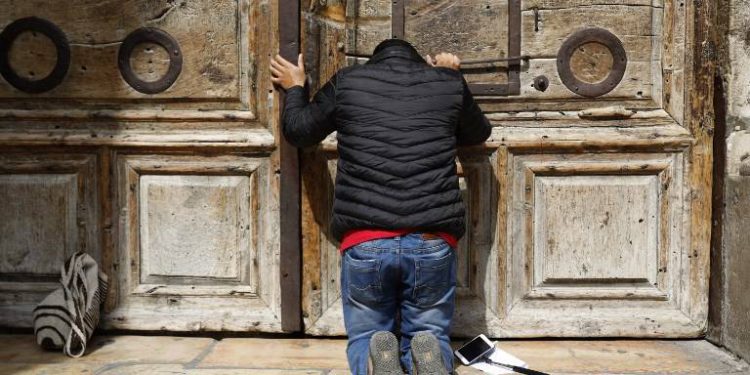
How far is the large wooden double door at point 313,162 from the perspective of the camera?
11.4 ft

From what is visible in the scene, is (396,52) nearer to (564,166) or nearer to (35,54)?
(564,166)

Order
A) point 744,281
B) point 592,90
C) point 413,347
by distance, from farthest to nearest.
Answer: point 592,90, point 744,281, point 413,347

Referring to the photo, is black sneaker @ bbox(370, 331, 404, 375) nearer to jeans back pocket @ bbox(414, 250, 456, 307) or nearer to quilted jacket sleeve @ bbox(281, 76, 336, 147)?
jeans back pocket @ bbox(414, 250, 456, 307)

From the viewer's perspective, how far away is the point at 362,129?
283 centimetres

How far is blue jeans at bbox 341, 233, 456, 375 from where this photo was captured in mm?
2795

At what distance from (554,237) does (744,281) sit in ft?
2.86

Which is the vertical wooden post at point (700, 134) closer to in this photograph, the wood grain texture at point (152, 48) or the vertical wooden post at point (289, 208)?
the vertical wooden post at point (289, 208)

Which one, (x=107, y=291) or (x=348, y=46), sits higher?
(x=348, y=46)

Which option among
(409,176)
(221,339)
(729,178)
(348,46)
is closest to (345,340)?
(221,339)

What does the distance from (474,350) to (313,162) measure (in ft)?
3.94

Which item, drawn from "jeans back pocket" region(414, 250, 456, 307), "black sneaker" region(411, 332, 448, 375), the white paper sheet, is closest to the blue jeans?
"jeans back pocket" region(414, 250, 456, 307)

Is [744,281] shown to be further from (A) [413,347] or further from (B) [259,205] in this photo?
(B) [259,205]

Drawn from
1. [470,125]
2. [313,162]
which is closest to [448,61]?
[470,125]

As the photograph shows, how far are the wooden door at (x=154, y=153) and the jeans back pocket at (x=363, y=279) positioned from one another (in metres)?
0.70
